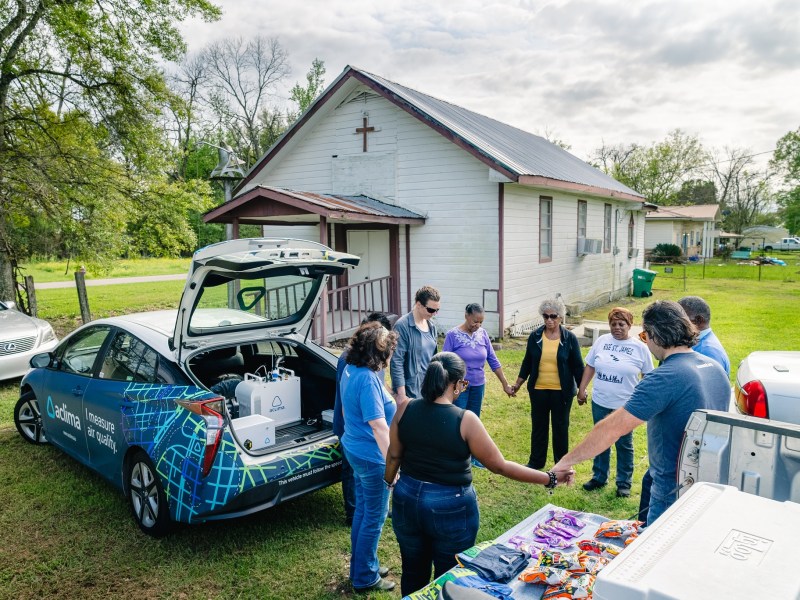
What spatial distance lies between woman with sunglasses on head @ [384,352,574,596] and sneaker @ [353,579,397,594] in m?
0.74

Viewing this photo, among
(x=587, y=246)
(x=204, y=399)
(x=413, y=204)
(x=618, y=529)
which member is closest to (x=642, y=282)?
(x=587, y=246)

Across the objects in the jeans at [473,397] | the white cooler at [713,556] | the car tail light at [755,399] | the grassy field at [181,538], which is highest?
the white cooler at [713,556]

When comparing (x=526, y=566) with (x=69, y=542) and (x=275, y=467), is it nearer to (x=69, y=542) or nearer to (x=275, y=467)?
(x=275, y=467)

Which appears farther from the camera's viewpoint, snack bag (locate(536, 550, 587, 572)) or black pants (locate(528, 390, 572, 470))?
black pants (locate(528, 390, 572, 470))

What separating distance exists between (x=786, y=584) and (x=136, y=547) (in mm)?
3994

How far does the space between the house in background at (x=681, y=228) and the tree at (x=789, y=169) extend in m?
6.24

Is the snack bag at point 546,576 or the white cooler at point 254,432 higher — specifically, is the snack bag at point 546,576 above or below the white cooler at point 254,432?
below

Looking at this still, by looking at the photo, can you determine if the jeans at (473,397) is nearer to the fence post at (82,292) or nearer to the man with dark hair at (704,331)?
the man with dark hair at (704,331)

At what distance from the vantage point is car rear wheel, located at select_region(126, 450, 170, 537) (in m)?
3.97

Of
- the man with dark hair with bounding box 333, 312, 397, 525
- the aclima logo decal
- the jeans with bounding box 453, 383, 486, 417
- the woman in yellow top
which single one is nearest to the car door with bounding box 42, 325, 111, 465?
the aclima logo decal

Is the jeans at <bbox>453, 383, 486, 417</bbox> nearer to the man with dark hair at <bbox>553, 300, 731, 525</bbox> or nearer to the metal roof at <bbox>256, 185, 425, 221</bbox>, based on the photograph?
the man with dark hair at <bbox>553, 300, 731, 525</bbox>

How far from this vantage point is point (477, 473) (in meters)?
5.23

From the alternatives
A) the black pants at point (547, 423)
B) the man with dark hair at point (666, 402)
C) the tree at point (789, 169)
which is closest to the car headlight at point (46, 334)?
the black pants at point (547, 423)

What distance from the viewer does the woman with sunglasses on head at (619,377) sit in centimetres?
472
